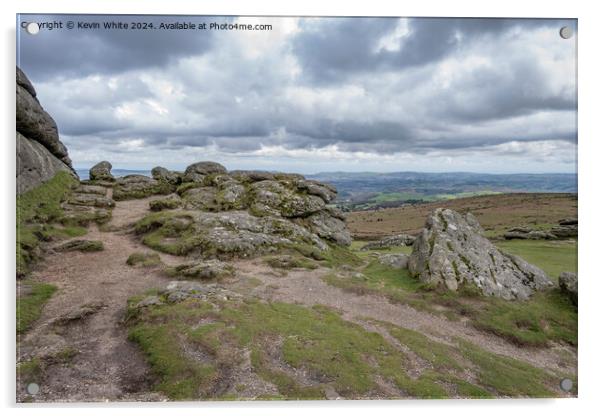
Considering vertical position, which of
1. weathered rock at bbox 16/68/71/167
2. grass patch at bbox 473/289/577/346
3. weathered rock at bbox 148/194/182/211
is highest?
weathered rock at bbox 16/68/71/167

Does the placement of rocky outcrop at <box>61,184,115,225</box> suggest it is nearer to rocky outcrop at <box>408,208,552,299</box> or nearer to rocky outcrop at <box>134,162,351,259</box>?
rocky outcrop at <box>134,162,351,259</box>

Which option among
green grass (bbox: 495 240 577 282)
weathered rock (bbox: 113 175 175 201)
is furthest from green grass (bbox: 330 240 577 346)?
weathered rock (bbox: 113 175 175 201)

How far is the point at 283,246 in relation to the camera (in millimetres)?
28469

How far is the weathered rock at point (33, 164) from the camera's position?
26294 millimetres

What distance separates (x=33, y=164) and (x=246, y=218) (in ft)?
59.1

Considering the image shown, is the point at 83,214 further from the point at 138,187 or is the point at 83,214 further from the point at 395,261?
the point at 395,261

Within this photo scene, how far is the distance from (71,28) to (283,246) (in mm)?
19565

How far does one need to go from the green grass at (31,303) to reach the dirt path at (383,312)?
10.2 metres

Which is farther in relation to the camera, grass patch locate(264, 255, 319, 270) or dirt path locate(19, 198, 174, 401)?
grass patch locate(264, 255, 319, 270)

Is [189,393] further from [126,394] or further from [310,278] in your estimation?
[310,278]

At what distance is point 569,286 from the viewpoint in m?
19.5

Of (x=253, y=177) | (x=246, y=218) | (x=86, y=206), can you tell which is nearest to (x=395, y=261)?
(x=246, y=218)

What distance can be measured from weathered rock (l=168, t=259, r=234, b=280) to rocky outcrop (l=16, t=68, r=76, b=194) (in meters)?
12.6

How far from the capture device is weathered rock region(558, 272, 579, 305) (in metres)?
19.1
